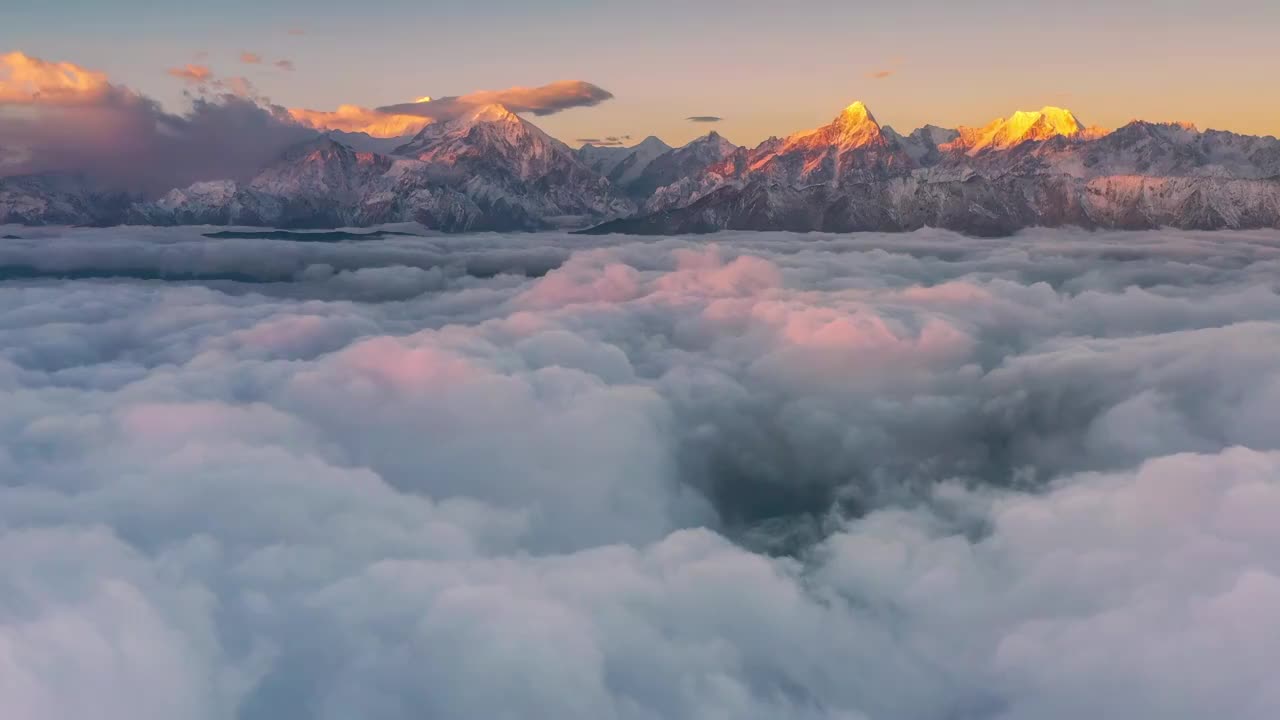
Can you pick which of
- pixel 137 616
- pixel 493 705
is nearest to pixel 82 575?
pixel 137 616

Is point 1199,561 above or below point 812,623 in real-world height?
above

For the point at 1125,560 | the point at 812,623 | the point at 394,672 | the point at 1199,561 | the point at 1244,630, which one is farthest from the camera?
the point at 812,623

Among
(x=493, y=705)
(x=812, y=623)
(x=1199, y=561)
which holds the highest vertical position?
(x=1199, y=561)

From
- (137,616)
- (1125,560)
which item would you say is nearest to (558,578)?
(137,616)

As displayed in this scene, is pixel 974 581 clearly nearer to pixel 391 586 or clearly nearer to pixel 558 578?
pixel 558 578

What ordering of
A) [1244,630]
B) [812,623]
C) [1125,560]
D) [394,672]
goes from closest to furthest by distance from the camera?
[1244,630] < [394,672] < [1125,560] < [812,623]

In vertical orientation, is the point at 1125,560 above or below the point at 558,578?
above

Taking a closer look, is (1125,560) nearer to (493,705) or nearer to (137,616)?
(493,705)

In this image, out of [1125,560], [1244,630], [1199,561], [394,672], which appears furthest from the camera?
[1125,560]

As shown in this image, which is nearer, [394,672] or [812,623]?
[394,672]
